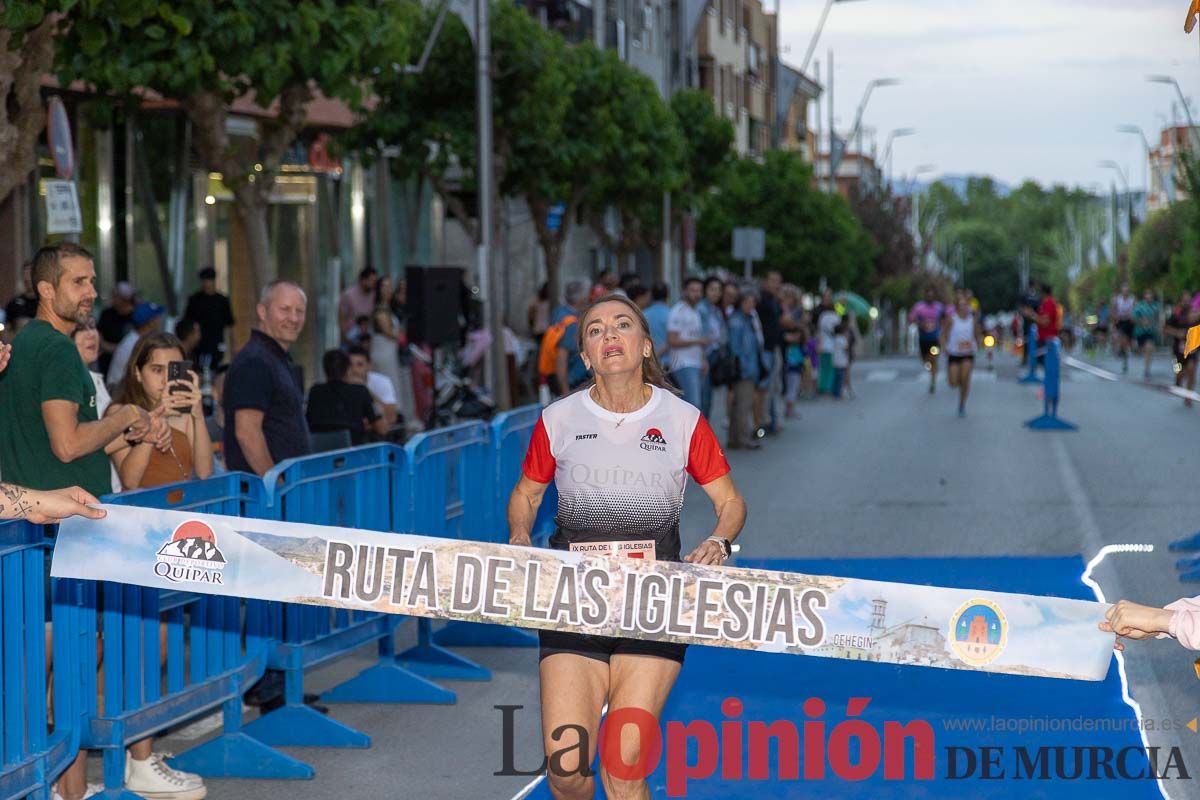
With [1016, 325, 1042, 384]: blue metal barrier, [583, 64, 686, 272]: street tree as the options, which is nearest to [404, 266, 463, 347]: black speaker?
[583, 64, 686, 272]: street tree

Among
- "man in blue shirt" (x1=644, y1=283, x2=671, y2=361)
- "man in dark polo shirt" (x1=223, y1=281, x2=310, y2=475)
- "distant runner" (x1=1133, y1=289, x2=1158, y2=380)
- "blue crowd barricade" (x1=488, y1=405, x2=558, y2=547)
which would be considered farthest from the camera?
"distant runner" (x1=1133, y1=289, x2=1158, y2=380)

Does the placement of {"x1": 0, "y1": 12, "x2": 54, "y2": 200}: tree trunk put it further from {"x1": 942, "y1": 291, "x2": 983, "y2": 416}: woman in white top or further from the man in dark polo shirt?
{"x1": 942, "y1": 291, "x2": 983, "y2": 416}: woman in white top

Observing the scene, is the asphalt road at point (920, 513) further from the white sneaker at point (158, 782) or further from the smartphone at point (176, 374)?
the smartphone at point (176, 374)

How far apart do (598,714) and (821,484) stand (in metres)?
12.7

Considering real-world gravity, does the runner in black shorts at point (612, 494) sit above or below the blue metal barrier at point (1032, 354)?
above

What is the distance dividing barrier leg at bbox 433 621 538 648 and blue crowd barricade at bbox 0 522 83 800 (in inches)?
157

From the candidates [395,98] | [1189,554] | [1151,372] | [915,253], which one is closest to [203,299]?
[395,98]

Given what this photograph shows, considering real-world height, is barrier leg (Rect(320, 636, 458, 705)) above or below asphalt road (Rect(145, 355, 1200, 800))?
above

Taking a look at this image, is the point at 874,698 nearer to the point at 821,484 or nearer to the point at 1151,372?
the point at 821,484

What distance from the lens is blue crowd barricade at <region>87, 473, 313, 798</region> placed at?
20.6ft

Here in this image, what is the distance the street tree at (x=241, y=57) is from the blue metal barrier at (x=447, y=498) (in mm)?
5038

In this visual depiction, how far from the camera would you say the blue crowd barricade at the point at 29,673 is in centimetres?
566

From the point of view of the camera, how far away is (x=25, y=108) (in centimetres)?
1124

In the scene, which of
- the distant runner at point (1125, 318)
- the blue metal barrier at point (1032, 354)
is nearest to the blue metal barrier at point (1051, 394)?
the blue metal barrier at point (1032, 354)
